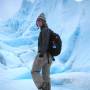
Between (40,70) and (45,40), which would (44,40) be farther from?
(40,70)

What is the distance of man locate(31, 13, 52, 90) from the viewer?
448 centimetres

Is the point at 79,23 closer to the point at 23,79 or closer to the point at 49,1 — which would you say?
the point at 49,1

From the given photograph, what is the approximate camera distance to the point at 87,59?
679 centimetres

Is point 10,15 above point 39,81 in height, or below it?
above

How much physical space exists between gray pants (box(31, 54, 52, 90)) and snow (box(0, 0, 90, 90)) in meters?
2.16

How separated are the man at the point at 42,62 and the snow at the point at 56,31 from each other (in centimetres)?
216

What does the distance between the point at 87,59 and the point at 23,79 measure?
105 centimetres

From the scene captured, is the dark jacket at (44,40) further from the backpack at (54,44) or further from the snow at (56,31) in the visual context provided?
the snow at (56,31)

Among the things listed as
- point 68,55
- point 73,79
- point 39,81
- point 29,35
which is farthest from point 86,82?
point 39,81

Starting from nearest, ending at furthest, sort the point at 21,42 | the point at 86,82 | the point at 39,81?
the point at 39,81, the point at 86,82, the point at 21,42

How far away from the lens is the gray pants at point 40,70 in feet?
14.8

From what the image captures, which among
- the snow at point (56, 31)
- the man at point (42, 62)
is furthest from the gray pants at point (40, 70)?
the snow at point (56, 31)

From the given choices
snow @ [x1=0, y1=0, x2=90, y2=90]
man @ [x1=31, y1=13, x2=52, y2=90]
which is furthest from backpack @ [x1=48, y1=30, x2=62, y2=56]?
snow @ [x1=0, y1=0, x2=90, y2=90]

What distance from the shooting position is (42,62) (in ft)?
14.9
